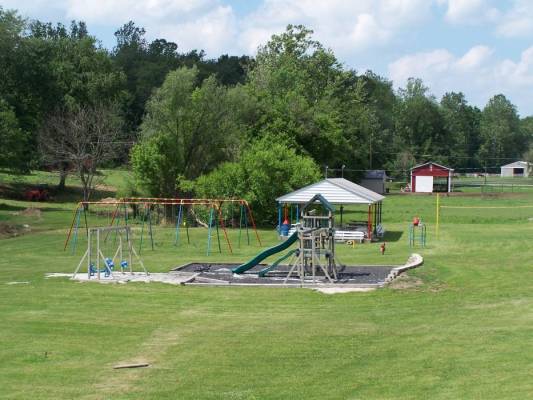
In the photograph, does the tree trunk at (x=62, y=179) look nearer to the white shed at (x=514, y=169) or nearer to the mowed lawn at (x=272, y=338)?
Result: the mowed lawn at (x=272, y=338)

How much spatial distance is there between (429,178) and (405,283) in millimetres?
72705

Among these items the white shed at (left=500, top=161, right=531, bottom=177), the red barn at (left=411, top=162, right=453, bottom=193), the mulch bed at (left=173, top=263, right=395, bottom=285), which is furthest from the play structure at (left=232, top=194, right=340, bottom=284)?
the white shed at (left=500, top=161, right=531, bottom=177)

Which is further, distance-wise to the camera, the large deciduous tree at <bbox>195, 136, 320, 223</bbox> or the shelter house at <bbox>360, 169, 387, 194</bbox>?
the shelter house at <bbox>360, 169, 387, 194</bbox>

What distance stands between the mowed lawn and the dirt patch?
3.1 inches

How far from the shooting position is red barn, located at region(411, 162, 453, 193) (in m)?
91.7

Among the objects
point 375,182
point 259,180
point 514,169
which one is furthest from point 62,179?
point 514,169

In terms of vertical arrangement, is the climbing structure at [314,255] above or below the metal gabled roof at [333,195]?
below

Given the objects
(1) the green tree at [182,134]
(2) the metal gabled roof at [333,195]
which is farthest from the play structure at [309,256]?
(1) the green tree at [182,134]

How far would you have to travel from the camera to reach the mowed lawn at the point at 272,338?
1092 cm

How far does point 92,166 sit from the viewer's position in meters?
55.3

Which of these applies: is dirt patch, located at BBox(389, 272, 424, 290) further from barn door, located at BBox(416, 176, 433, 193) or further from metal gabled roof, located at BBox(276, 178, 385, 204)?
barn door, located at BBox(416, 176, 433, 193)

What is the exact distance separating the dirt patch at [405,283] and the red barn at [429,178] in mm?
70825

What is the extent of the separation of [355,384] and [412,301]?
8.01 m

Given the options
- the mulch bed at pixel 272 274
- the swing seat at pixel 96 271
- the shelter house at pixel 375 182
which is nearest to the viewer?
the mulch bed at pixel 272 274
